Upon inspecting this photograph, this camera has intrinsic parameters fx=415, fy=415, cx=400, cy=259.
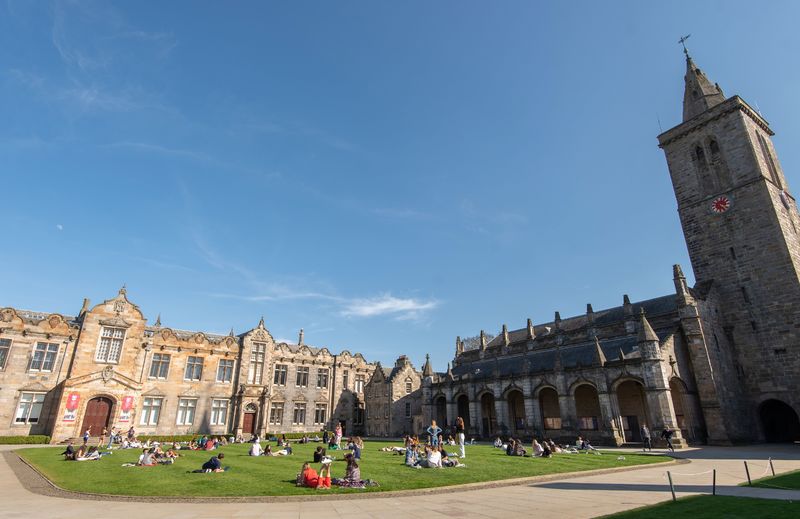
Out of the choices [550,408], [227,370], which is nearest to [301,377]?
[227,370]

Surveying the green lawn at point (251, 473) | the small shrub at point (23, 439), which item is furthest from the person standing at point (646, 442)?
the small shrub at point (23, 439)

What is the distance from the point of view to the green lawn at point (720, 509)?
8.99m

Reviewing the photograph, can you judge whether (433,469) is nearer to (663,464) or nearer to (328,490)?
(328,490)

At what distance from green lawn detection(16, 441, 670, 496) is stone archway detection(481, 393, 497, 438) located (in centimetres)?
2372

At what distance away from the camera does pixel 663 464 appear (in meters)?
21.1

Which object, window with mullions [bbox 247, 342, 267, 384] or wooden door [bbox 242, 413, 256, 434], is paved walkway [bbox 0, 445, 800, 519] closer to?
wooden door [bbox 242, 413, 256, 434]

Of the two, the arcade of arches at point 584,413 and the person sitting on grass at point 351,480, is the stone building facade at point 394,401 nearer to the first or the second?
the arcade of arches at point 584,413

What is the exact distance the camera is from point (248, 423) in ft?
145

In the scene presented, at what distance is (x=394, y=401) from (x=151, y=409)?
26.9 m

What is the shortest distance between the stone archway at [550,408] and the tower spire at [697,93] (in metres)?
33.0

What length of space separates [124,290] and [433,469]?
36886mm

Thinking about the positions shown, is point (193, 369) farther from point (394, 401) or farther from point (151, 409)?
point (394, 401)

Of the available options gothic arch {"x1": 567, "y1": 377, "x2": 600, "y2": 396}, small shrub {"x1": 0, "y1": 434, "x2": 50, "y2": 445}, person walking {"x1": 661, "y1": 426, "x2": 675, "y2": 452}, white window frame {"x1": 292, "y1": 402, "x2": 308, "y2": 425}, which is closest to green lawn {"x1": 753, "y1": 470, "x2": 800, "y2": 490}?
person walking {"x1": 661, "y1": 426, "x2": 675, "y2": 452}

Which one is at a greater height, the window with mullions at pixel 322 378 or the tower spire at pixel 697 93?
the tower spire at pixel 697 93
